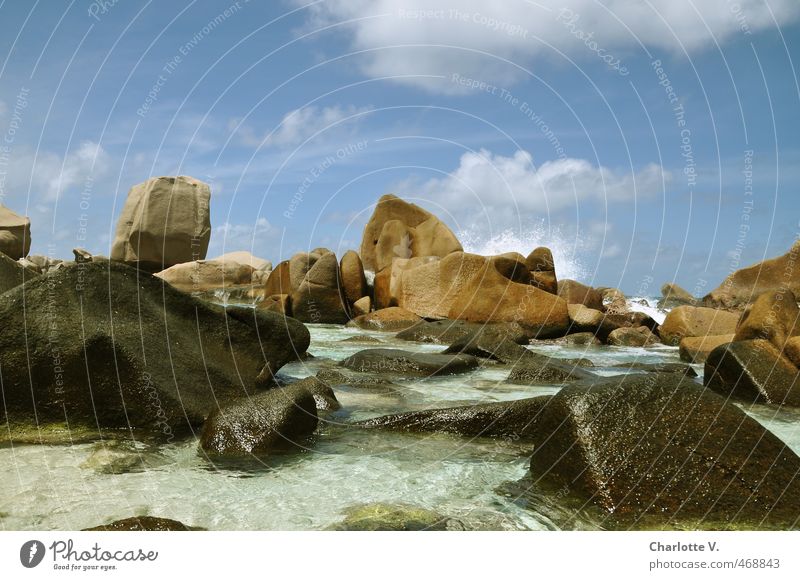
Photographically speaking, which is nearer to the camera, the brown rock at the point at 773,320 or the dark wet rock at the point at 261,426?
the dark wet rock at the point at 261,426

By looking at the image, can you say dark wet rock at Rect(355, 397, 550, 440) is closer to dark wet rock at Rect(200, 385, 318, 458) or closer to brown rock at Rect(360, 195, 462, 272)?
dark wet rock at Rect(200, 385, 318, 458)

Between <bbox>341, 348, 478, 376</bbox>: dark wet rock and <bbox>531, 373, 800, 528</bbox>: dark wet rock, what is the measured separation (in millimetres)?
5346

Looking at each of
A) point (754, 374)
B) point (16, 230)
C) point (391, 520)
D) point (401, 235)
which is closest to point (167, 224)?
point (16, 230)

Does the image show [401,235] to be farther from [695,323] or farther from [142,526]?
A: [142,526]

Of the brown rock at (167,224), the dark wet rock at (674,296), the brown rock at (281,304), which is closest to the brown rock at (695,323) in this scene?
the brown rock at (281,304)

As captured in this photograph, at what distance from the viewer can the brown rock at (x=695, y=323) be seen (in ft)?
53.7

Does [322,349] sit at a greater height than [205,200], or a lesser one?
lesser

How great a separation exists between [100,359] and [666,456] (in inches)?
184

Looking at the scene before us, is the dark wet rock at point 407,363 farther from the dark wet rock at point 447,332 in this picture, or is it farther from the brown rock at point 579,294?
the brown rock at point 579,294

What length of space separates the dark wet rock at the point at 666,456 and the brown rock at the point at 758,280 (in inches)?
852

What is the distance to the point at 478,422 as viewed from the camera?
6277mm
